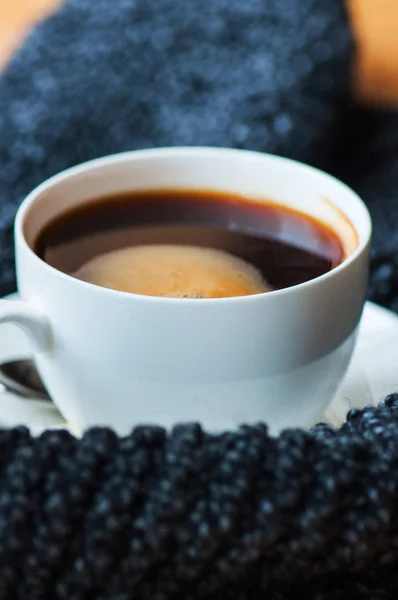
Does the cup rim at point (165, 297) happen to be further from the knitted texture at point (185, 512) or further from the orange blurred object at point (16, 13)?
the orange blurred object at point (16, 13)

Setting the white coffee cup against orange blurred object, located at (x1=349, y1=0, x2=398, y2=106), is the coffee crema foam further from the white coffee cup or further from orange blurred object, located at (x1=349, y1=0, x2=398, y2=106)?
orange blurred object, located at (x1=349, y1=0, x2=398, y2=106)

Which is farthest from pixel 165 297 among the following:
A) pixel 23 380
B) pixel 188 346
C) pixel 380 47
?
pixel 380 47

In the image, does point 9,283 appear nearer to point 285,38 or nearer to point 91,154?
point 91,154

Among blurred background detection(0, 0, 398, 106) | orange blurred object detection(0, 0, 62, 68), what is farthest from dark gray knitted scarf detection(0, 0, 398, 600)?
orange blurred object detection(0, 0, 62, 68)

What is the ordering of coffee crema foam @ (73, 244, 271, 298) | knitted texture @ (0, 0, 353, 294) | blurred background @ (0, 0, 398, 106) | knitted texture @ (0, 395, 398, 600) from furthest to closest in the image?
blurred background @ (0, 0, 398, 106)
knitted texture @ (0, 0, 353, 294)
coffee crema foam @ (73, 244, 271, 298)
knitted texture @ (0, 395, 398, 600)

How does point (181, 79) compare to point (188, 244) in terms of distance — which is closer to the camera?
point (188, 244)

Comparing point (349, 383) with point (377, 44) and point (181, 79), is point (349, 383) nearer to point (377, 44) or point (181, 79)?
point (181, 79)

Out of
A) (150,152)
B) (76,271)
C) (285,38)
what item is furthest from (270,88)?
(76,271)

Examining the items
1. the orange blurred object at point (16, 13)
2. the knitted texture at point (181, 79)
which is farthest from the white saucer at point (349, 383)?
the orange blurred object at point (16, 13)
